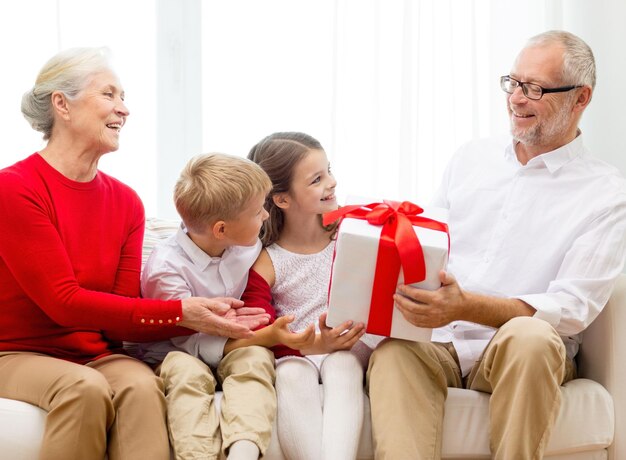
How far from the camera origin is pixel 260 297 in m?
2.31

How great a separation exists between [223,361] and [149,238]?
534 millimetres

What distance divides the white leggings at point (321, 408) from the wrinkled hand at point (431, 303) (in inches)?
8.5

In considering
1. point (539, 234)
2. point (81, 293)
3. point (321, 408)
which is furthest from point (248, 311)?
point (539, 234)

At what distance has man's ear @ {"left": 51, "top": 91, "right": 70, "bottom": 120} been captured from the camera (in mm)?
2123

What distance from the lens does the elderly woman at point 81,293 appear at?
185 cm

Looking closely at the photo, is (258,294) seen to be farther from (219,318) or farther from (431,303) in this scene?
(431,303)

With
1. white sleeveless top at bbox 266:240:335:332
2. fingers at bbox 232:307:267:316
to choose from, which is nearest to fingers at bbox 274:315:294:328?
fingers at bbox 232:307:267:316

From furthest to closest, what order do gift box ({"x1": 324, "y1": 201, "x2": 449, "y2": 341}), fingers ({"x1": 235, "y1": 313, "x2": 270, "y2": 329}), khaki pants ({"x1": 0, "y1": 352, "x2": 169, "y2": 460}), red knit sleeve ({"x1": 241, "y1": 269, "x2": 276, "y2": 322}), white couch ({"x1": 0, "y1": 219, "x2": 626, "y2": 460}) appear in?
red knit sleeve ({"x1": 241, "y1": 269, "x2": 276, "y2": 322}) < fingers ({"x1": 235, "y1": 313, "x2": 270, "y2": 329}) < white couch ({"x1": 0, "y1": 219, "x2": 626, "y2": 460}) < gift box ({"x1": 324, "y1": 201, "x2": 449, "y2": 341}) < khaki pants ({"x1": 0, "y1": 352, "x2": 169, "y2": 460})

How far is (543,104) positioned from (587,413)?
81 centimetres

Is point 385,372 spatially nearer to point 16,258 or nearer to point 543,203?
point 543,203

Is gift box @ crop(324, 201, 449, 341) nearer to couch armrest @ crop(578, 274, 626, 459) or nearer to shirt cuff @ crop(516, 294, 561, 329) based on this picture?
shirt cuff @ crop(516, 294, 561, 329)

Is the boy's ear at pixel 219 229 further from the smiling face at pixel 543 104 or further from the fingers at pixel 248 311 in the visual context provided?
the smiling face at pixel 543 104

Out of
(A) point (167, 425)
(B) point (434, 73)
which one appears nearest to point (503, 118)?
(B) point (434, 73)

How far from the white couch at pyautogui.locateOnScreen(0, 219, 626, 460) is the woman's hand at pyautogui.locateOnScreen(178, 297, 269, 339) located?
0.98 feet
